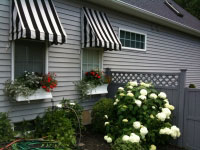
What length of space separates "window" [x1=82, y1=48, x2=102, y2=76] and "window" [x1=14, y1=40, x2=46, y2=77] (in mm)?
1351

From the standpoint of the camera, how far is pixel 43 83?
4152 millimetres

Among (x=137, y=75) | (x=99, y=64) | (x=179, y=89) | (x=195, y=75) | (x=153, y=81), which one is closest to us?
(x=179, y=89)

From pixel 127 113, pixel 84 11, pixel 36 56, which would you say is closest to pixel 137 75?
pixel 127 113

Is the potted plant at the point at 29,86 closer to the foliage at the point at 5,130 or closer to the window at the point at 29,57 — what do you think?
the window at the point at 29,57

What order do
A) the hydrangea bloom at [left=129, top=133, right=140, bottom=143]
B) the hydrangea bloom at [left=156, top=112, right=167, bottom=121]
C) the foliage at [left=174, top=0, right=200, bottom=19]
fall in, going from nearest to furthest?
the hydrangea bloom at [left=129, top=133, right=140, bottom=143]
the hydrangea bloom at [left=156, top=112, right=167, bottom=121]
the foliage at [left=174, top=0, right=200, bottom=19]

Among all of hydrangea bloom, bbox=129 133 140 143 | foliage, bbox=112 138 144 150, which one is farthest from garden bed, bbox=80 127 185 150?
hydrangea bloom, bbox=129 133 140 143

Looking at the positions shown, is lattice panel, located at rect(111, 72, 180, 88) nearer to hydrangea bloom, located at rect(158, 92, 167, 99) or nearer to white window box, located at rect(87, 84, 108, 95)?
hydrangea bloom, located at rect(158, 92, 167, 99)

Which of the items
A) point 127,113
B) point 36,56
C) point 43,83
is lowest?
point 127,113

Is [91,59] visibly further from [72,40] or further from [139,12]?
[139,12]

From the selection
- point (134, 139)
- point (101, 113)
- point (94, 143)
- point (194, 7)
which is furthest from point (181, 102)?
point (194, 7)

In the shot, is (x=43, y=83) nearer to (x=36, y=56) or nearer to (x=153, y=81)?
(x=36, y=56)

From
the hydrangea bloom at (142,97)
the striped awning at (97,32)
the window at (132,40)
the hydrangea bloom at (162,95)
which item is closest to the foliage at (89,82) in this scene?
the striped awning at (97,32)

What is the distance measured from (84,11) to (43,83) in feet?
8.34

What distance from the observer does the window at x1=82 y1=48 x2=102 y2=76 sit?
5.61 meters
